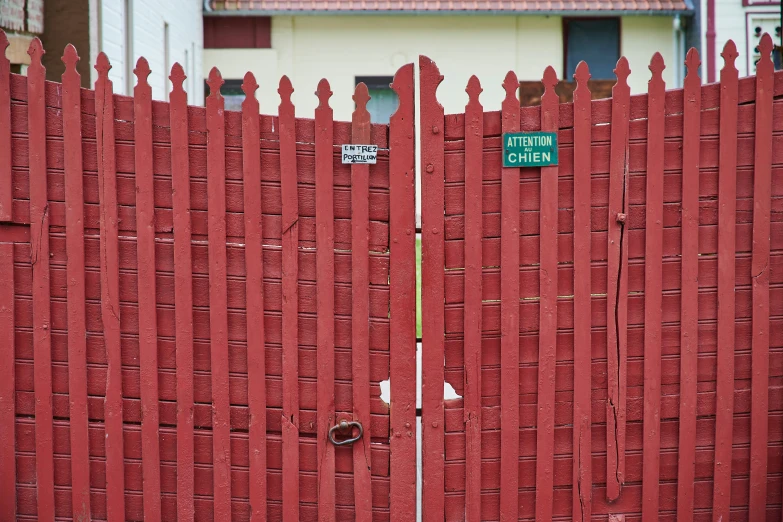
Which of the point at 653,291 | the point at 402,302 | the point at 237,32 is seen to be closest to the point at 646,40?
the point at 237,32

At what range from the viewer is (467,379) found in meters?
3.79

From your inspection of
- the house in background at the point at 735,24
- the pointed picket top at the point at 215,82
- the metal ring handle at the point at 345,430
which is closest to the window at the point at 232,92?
the house in background at the point at 735,24

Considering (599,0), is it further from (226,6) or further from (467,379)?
(467,379)

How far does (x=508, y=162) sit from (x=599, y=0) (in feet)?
41.5

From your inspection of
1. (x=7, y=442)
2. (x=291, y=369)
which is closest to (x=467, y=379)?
(x=291, y=369)

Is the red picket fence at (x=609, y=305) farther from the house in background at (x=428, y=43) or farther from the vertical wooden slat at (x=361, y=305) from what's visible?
the house in background at (x=428, y=43)

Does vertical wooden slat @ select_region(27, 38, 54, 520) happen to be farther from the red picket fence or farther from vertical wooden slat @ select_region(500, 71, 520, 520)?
vertical wooden slat @ select_region(500, 71, 520, 520)

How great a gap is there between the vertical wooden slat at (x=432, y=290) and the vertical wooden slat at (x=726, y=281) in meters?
1.21

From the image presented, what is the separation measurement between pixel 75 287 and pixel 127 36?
6271 mm

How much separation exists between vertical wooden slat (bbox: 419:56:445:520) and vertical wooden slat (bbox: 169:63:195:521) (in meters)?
1.02

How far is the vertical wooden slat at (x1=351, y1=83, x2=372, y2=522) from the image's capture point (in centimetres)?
368

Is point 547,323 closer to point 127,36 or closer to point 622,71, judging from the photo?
point 622,71

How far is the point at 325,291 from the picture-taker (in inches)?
A: 148

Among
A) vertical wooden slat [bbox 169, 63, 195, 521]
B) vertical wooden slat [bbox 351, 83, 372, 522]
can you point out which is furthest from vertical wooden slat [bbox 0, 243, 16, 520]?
vertical wooden slat [bbox 351, 83, 372, 522]
